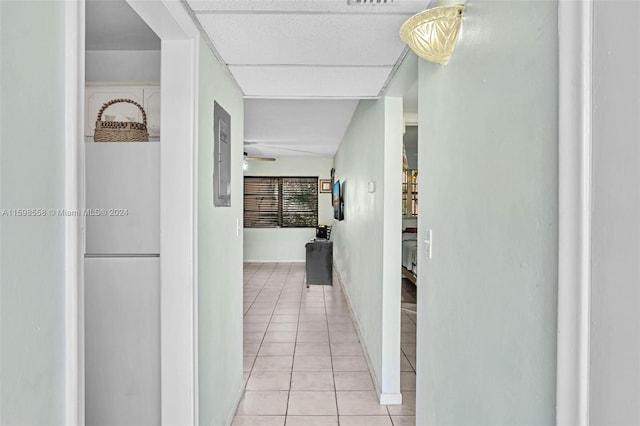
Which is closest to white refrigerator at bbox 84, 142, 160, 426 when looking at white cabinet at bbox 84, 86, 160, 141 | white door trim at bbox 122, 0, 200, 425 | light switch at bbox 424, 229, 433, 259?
white door trim at bbox 122, 0, 200, 425

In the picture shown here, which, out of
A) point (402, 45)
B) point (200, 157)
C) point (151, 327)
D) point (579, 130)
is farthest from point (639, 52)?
point (151, 327)

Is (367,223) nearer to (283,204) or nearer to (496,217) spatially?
(496,217)

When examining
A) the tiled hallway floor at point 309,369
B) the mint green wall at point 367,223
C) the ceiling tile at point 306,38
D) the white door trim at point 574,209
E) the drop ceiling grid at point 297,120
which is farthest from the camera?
the drop ceiling grid at point 297,120

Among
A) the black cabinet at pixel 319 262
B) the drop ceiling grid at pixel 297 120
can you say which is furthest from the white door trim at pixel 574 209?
the black cabinet at pixel 319 262

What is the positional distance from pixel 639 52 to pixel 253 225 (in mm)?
8086

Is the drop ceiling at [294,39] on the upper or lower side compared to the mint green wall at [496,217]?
upper

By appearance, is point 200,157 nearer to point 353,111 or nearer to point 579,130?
point 579,130

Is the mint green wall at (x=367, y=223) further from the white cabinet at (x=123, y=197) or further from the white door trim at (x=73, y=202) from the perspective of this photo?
the white door trim at (x=73, y=202)

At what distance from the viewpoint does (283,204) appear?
8.38 metres

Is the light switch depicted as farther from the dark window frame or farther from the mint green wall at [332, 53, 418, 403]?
the dark window frame

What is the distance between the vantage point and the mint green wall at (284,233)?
27.3ft

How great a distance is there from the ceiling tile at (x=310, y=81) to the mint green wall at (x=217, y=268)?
0.45 feet

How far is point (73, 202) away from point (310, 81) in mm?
1765

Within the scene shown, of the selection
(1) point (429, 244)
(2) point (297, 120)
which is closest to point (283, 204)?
(2) point (297, 120)
